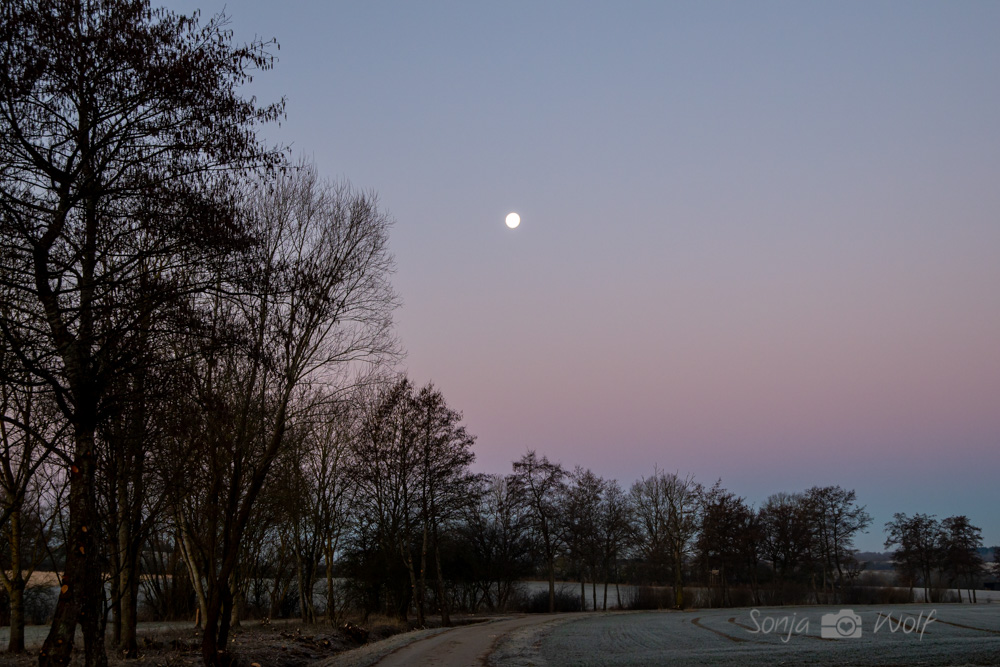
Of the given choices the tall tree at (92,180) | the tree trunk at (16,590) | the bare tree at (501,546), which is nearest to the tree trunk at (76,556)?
the tall tree at (92,180)

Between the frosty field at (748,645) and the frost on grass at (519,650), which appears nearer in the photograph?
the frosty field at (748,645)

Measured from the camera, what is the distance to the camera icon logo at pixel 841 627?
84.2ft

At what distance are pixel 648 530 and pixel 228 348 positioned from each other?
193 ft

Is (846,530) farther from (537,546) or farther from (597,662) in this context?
(597,662)

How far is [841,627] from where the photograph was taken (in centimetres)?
3045

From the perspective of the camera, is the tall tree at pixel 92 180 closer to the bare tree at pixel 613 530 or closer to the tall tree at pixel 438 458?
the tall tree at pixel 438 458

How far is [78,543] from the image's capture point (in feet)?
31.4

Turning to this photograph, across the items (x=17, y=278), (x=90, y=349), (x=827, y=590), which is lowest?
(x=827, y=590)

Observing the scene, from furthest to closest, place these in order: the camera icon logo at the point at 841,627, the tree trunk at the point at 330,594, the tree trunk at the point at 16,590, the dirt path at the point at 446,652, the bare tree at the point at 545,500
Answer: the bare tree at the point at 545,500 < the tree trunk at the point at 330,594 < the camera icon logo at the point at 841,627 < the tree trunk at the point at 16,590 < the dirt path at the point at 446,652

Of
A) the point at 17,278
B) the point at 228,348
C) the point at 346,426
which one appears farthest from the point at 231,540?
the point at 346,426

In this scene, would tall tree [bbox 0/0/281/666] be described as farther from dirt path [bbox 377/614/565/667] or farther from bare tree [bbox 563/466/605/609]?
bare tree [bbox 563/466/605/609]

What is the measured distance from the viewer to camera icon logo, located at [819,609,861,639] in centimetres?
2565

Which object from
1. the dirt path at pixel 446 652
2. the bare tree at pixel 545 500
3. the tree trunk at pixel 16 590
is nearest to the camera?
the dirt path at pixel 446 652

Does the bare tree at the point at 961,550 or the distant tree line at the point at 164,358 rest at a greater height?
the distant tree line at the point at 164,358
